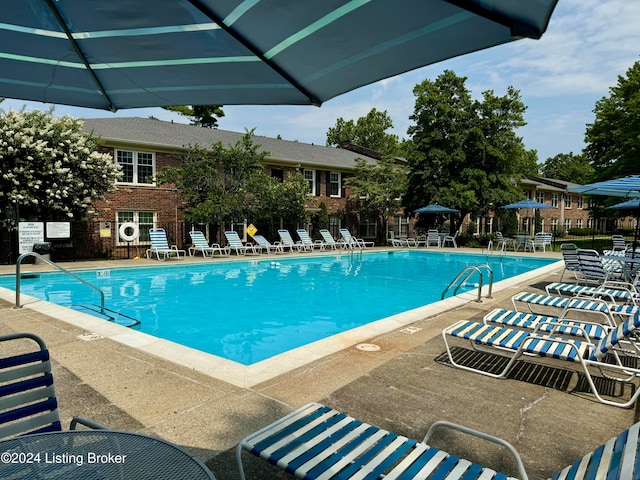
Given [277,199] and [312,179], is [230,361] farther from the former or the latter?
[312,179]

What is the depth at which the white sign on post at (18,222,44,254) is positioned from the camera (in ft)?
43.9

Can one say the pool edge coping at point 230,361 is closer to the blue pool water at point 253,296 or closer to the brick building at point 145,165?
the blue pool water at point 253,296

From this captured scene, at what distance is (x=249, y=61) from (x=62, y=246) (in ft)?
53.8

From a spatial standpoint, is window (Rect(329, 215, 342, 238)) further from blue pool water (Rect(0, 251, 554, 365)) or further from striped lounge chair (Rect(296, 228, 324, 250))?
blue pool water (Rect(0, 251, 554, 365))

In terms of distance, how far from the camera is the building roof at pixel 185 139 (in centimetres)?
1847

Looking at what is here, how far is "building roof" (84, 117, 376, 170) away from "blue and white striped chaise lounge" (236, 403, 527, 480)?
17233 millimetres

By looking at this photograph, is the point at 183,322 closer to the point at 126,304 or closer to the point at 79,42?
the point at 126,304

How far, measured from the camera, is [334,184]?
26719 millimetres

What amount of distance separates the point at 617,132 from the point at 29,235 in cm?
2932

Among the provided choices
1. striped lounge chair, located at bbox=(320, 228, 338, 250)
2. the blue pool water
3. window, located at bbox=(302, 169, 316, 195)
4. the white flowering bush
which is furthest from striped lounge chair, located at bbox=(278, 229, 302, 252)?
the white flowering bush

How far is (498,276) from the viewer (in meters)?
14.9

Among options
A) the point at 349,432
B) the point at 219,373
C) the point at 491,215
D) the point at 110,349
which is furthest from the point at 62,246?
the point at 491,215

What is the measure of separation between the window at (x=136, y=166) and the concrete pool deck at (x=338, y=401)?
1517 cm

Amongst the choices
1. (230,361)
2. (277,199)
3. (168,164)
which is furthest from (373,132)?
(230,361)
